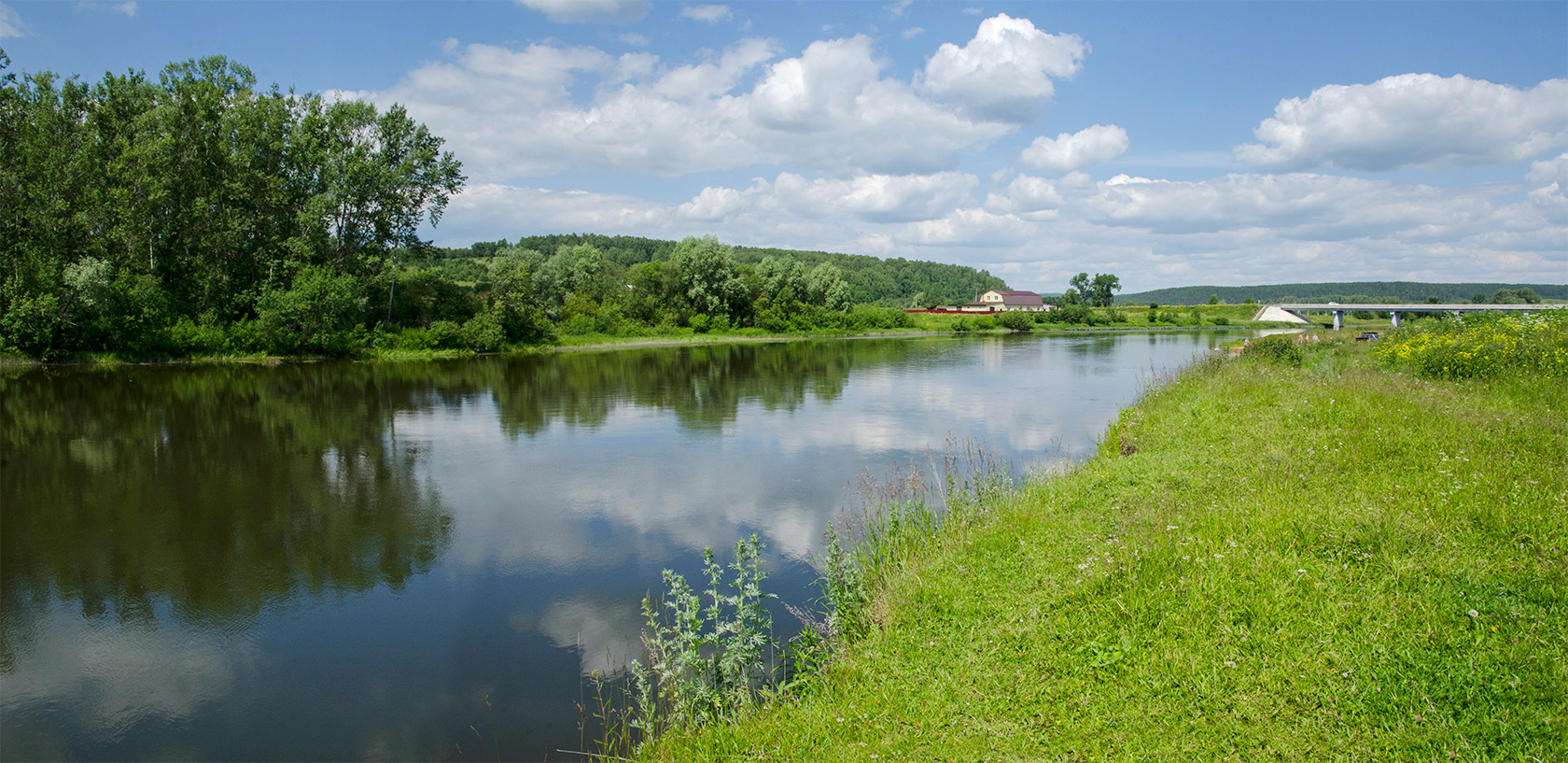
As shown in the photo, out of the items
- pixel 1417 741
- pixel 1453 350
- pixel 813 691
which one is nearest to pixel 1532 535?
pixel 1417 741

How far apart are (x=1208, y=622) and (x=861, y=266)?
145 m

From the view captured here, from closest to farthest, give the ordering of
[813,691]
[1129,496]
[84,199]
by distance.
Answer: [813,691] < [1129,496] < [84,199]

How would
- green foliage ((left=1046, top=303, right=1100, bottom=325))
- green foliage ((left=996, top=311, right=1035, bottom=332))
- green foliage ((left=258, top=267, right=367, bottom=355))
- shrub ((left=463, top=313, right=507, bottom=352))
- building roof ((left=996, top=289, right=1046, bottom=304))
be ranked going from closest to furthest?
green foliage ((left=258, top=267, right=367, bottom=355))
shrub ((left=463, top=313, right=507, bottom=352))
green foliage ((left=996, top=311, right=1035, bottom=332))
green foliage ((left=1046, top=303, right=1100, bottom=325))
building roof ((left=996, top=289, right=1046, bottom=304))

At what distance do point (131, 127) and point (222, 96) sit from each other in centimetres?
407

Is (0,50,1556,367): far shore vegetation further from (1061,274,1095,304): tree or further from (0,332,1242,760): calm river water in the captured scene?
(1061,274,1095,304): tree

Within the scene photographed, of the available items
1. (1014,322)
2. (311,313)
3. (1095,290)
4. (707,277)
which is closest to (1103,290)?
(1095,290)

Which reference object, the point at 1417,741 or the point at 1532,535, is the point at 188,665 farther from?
the point at 1532,535

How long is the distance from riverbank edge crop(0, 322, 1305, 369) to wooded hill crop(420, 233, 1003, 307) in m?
26.6

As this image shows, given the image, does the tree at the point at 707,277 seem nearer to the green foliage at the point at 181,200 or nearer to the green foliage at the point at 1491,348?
the green foliage at the point at 181,200

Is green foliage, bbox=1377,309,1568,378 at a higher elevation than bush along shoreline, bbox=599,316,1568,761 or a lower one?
higher

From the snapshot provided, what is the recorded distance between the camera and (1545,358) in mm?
12164

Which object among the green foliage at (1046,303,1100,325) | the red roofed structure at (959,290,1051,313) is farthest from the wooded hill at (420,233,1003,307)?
the green foliage at (1046,303,1100,325)

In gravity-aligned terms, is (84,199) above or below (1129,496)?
above

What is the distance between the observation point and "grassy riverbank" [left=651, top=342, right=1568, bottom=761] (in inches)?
153
